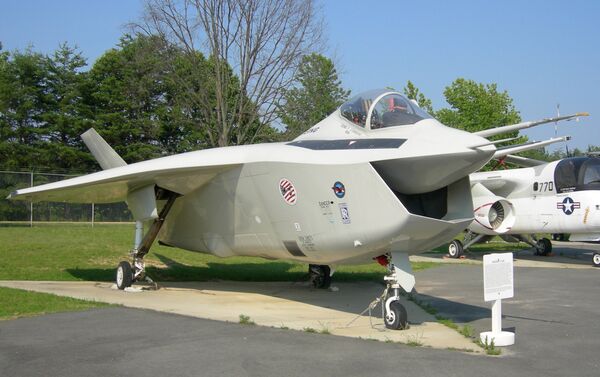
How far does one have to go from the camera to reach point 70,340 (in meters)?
7.36

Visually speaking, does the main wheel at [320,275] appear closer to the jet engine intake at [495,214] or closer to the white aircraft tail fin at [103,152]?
the white aircraft tail fin at [103,152]

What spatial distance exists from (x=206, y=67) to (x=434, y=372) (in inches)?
1324

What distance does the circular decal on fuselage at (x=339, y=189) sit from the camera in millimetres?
8602

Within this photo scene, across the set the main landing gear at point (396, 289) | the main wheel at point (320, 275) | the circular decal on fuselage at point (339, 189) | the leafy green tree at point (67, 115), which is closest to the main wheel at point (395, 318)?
the main landing gear at point (396, 289)

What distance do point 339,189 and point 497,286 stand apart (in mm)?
2391

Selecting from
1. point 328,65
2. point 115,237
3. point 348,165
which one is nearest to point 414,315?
point 348,165

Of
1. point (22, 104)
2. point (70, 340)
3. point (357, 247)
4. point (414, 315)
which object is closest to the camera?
point (70, 340)

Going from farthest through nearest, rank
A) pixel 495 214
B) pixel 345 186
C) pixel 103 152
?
pixel 495 214
pixel 103 152
pixel 345 186

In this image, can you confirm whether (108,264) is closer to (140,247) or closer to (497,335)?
(140,247)

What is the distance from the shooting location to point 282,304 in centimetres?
1121

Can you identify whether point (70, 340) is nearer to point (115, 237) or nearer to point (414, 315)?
point (414, 315)

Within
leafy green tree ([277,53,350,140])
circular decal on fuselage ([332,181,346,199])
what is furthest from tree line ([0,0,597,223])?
circular decal on fuselage ([332,181,346,199])

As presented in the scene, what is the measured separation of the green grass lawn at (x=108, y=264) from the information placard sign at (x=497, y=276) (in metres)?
7.71

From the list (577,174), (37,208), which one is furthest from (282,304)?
(37,208)
